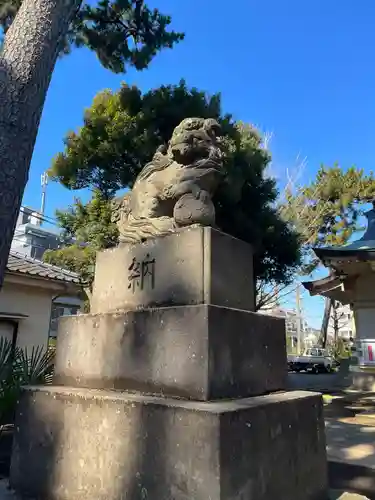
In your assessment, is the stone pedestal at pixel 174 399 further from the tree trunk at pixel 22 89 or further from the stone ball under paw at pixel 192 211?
the tree trunk at pixel 22 89

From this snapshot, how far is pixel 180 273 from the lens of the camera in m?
2.66

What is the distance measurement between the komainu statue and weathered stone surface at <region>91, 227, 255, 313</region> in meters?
0.15

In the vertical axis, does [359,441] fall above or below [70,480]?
below

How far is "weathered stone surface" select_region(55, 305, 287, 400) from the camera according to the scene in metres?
2.23

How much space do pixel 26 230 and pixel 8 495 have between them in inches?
862

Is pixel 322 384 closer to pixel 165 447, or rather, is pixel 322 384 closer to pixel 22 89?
pixel 165 447

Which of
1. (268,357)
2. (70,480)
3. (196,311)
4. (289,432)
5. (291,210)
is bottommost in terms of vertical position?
(70,480)

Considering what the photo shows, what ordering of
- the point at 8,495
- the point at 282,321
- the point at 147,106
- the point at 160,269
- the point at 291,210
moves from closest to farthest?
the point at 8,495 → the point at 160,269 → the point at 282,321 → the point at 147,106 → the point at 291,210

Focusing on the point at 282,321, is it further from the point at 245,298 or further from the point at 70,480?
the point at 70,480

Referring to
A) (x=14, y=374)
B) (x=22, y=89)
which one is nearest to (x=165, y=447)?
(x=14, y=374)

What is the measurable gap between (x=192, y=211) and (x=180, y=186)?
10.1 inches

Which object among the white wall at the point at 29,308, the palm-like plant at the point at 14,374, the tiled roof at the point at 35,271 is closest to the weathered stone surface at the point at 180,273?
the palm-like plant at the point at 14,374

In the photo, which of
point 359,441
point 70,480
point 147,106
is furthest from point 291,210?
point 70,480

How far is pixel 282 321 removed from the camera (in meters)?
2.97
